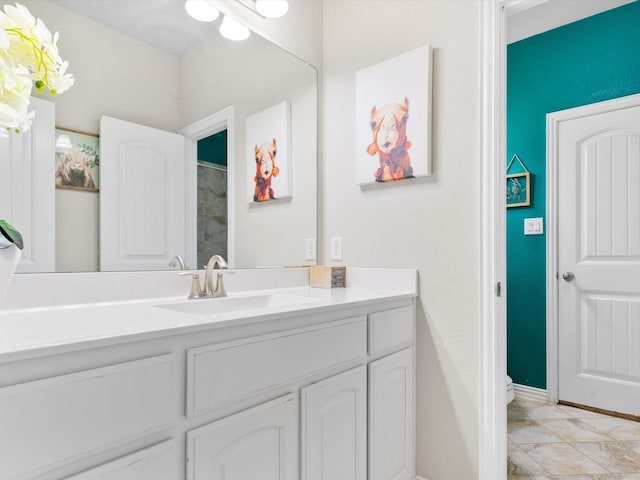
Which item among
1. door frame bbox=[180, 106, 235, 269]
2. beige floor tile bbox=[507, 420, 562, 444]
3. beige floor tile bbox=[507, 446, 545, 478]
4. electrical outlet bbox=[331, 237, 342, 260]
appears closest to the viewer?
door frame bbox=[180, 106, 235, 269]

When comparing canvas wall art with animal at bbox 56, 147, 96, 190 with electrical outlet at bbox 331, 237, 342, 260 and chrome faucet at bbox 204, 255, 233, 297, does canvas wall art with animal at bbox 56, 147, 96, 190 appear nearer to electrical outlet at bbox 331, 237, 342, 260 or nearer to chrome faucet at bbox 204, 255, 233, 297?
chrome faucet at bbox 204, 255, 233, 297

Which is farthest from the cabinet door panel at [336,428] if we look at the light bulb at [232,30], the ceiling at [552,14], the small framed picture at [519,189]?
the ceiling at [552,14]

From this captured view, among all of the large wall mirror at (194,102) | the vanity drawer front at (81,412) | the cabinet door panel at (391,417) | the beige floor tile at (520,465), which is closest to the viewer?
the vanity drawer front at (81,412)

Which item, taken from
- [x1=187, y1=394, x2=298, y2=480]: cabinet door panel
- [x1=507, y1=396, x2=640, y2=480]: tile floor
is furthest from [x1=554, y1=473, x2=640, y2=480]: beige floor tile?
[x1=187, y1=394, x2=298, y2=480]: cabinet door panel

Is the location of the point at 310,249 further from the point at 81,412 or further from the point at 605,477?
the point at 605,477

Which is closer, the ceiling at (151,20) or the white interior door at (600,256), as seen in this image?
the ceiling at (151,20)

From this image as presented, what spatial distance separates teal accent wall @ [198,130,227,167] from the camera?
158cm

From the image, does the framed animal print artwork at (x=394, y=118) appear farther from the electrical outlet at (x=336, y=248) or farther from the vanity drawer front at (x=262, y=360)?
the vanity drawer front at (x=262, y=360)

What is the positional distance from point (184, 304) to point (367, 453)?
84cm

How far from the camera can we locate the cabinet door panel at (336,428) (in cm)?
117

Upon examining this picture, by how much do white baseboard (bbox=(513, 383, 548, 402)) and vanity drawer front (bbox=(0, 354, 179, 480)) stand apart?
9.11 ft

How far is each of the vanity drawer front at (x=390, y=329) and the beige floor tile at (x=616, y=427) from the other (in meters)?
1.55

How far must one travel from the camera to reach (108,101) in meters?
1.31

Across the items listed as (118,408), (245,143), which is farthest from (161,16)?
(118,408)
